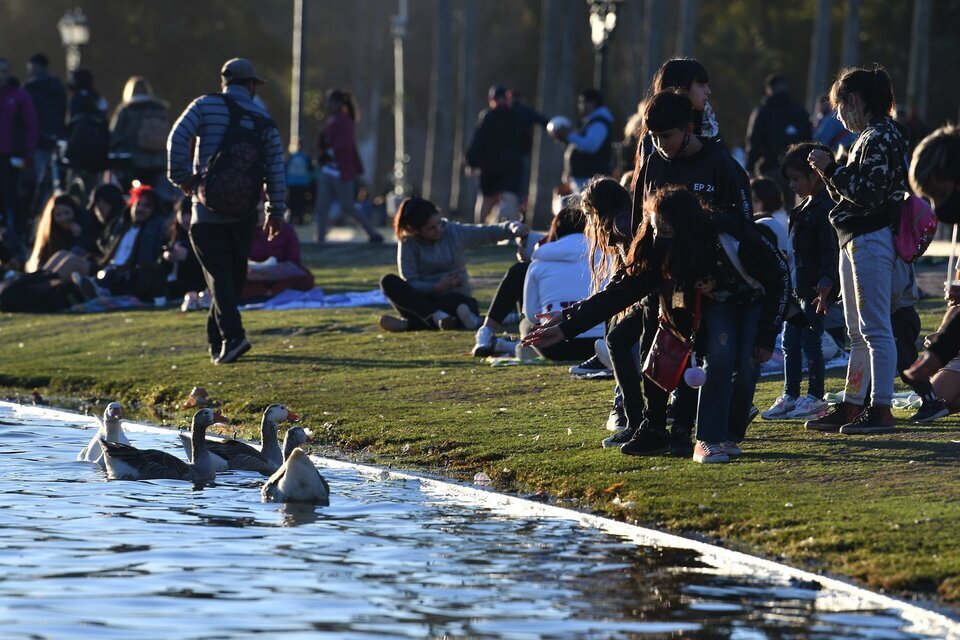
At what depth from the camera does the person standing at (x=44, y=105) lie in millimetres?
26109

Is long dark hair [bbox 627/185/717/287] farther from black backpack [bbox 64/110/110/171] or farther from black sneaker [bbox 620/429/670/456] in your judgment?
black backpack [bbox 64/110/110/171]

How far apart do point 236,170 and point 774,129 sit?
10.6 metres

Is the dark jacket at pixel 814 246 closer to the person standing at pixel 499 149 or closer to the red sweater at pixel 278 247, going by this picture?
the red sweater at pixel 278 247

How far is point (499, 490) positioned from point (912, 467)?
6.75 ft

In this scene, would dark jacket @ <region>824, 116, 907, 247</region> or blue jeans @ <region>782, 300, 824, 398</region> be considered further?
blue jeans @ <region>782, 300, 824, 398</region>

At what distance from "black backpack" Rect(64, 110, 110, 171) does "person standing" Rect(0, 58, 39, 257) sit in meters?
0.53

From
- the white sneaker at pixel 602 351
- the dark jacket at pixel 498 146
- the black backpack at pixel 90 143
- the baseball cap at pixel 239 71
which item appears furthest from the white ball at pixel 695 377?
the black backpack at pixel 90 143

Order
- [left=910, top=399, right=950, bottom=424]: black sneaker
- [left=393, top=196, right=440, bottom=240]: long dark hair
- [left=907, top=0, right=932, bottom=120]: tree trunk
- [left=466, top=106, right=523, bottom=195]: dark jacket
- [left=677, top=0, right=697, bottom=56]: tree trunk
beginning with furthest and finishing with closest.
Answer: [left=907, top=0, right=932, bottom=120]: tree trunk
[left=677, top=0, right=697, bottom=56]: tree trunk
[left=466, top=106, right=523, bottom=195]: dark jacket
[left=393, top=196, right=440, bottom=240]: long dark hair
[left=910, top=399, right=950, bottom=424]: black sneaker

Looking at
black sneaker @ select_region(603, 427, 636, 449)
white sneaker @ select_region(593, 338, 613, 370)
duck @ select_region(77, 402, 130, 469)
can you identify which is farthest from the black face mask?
duck @ select_region(77, 402, 130, 469)

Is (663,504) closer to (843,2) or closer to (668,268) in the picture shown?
(668,268)

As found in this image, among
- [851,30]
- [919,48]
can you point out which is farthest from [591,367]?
[919,48]

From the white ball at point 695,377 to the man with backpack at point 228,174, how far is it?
5602 millimetres

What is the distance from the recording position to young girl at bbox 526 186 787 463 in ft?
29.1

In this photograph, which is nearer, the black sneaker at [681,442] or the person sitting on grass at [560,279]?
the black sneaker at [681,442]
